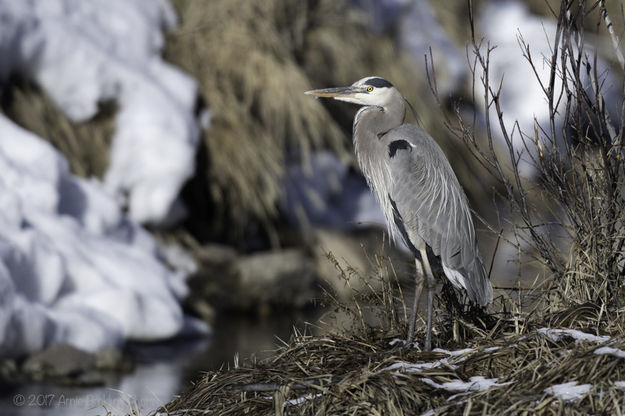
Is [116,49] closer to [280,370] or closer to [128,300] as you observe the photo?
[128,300]

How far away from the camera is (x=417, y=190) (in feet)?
12.5

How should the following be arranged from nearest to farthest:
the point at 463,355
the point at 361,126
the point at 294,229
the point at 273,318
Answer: the point at 463,355, the point at 361,126, the point at 273,318, the point at 294,229

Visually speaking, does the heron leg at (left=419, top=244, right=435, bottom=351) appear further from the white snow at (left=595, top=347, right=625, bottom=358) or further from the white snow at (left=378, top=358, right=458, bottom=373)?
the white snow at (left=595, top=347, right=625, bottom=358)

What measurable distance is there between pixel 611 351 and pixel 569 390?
24 cm

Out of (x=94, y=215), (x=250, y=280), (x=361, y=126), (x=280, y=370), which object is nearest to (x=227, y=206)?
(x=250, y=280)

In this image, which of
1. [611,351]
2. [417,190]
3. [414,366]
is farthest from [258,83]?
[611,351]

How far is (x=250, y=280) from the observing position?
7.36 metres

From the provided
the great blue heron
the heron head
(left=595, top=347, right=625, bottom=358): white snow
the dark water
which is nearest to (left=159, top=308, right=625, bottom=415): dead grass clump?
(left=595, top=347, right=625, bottom=358): white snow

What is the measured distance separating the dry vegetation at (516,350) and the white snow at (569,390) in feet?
0.04

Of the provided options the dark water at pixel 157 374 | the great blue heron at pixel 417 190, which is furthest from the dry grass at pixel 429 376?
the great blue heron at pixel 417 190

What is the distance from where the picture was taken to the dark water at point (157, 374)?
427 cm

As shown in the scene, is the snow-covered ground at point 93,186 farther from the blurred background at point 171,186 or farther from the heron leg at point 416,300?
the heron leg at point 416,300

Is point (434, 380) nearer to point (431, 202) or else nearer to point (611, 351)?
point (611, 351)

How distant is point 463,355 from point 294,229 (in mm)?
5097
